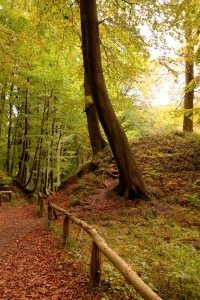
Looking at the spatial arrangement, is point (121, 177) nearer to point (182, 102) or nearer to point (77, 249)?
point (77, 249)

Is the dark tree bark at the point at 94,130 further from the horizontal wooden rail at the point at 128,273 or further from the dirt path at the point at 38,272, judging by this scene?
the horizontal wooden rail at the point at 128,273

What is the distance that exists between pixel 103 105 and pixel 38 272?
5615 millimetres

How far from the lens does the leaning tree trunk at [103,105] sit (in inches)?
307

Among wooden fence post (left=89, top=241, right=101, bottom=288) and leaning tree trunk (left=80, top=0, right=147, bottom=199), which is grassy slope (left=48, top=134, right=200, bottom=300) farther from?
leaning tree trunk (left=80, top=0, right=147, bottom=199)

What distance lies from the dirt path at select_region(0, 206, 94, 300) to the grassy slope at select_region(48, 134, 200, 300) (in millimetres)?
367

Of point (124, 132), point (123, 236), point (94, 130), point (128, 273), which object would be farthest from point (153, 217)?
point (94, 130)

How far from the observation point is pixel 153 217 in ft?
25.0

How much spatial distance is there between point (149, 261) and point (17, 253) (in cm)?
320

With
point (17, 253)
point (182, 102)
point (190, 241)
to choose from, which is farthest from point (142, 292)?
point (182, 102)

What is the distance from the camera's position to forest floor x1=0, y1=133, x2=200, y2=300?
3471mm

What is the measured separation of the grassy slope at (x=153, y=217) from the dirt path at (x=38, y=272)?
1.21 feet

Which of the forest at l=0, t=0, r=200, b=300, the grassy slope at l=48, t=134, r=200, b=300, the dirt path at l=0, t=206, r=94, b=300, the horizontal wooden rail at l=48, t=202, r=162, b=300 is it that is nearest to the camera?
the horizontal wooden rail at l=48, t=202, r=162, b=300

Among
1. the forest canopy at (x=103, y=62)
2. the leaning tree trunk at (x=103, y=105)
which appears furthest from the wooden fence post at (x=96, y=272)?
the forest canopy at (x=103, y=62)

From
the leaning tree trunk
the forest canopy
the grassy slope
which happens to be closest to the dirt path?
the grassy slope
